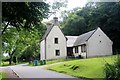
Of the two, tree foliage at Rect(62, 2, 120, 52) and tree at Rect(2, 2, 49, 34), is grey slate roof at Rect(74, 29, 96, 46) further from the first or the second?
tree at Rect(2, 2, 49, 34)

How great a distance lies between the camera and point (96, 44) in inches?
1887

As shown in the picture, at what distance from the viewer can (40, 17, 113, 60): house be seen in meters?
47.7

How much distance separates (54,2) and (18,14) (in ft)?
12.3

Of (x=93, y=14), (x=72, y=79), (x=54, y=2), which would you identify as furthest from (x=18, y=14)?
(x=93, y=14)

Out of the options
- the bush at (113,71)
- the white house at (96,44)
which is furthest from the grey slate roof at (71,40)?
the bush at (113,71)

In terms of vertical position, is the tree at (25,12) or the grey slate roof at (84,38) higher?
the grey slate roof at (84,38)

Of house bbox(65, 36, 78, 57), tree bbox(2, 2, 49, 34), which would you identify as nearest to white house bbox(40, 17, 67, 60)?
house bbox(65, 36, 78, 57)

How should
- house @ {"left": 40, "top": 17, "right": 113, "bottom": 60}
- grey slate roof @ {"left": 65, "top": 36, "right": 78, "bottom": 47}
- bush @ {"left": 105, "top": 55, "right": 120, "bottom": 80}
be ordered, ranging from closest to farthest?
bush @ {"left": 105, "top": 55, "right": 120, "bottom": 80} → house @ {"left": 40, "top": 17, "right": 113, "bottom": 60} → grey slate roof @ {"left": 65, "top": 36, "right": 78, "bottom": 47}

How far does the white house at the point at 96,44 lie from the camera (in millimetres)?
47438

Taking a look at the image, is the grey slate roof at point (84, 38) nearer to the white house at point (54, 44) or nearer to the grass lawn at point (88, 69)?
the white house at point (54, 44)

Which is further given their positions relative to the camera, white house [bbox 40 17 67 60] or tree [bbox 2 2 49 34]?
white house [bbox 40 17 67 60]

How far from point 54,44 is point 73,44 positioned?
4918 mm

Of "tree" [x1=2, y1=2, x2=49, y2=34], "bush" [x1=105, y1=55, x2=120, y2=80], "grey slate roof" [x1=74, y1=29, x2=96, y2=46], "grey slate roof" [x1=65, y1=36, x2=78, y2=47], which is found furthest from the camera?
"grey slate roof" [x1=65, y1=36, x2=78, y2=47]

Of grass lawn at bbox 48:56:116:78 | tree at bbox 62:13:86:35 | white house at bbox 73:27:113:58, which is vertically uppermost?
tree at bbox 62:13:86:35
